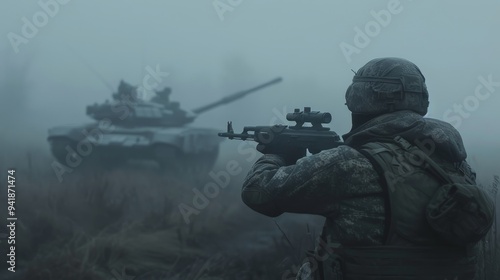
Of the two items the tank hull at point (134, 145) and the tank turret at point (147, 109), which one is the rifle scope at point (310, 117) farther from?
the tank hull at point (134, 145)

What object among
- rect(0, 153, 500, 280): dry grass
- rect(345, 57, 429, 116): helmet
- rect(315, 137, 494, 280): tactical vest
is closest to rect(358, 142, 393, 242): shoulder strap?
rect(315, 137, 494, 280): tactical vest

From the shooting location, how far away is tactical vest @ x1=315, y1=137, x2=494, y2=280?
6.98ft

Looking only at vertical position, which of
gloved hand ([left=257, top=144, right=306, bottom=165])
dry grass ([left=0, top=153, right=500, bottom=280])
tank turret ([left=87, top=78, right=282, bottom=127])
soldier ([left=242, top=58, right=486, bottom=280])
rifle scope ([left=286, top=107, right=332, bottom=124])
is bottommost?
dry grass ([left=0, top=153, right=500, bottom=280])

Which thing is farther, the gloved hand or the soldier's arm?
the gloved hand

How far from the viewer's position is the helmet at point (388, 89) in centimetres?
237

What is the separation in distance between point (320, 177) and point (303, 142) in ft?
1.26

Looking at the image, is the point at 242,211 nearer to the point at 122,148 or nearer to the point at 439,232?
the point at 122,148

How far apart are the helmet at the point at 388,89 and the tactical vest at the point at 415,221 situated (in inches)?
6.6

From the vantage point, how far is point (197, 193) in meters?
5.91

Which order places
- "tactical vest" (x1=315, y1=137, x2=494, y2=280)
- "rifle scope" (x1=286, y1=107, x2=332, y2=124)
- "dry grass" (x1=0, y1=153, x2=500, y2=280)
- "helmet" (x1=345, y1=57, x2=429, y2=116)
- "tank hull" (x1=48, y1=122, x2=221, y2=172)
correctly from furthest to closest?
"tank hull" (x1=48, y1=122, x2=221, y2=172), "dry grass" (x1=0, y1=153, x2=500, y2=280), "rifle scope" (x1=286, y1=107, x2=332, y2=124), "helmet" (x1=345, y1=57, x2=429, y2=116), "tactical vest" (x1=315, y1=137, x2=494, y2=280)

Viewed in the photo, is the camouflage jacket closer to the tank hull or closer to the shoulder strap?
the shoulder strap

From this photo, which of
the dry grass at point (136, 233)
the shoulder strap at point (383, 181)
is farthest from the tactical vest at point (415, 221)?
the dry grass at point (136, 233)

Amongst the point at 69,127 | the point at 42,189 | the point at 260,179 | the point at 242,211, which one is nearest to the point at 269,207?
the point at 260,179

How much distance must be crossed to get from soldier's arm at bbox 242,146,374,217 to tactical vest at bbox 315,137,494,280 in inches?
2.8
